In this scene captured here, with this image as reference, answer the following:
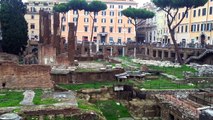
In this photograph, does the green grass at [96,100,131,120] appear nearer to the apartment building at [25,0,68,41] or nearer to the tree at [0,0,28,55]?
the tree at [0,0,28,55]

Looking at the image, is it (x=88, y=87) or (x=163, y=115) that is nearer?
(x=163, y=115)

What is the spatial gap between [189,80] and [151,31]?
52.6 meters

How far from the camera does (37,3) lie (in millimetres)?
69188

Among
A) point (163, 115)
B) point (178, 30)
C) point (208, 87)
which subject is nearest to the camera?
point (163, 115)

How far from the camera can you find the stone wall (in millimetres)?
19156

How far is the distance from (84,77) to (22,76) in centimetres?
699

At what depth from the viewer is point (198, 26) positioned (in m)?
50.3

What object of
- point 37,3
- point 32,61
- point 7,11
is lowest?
point 32,61

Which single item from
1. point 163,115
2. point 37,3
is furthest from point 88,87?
point 37,3

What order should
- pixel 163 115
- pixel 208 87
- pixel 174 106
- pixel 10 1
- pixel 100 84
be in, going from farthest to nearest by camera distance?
pixel 10 1 → pixel 100 84 → pixel 208 87 → pixel 163 115 → pixel 174 106

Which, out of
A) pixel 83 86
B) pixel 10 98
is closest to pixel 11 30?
pixel 83 86

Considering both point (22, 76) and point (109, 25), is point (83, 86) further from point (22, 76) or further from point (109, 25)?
point (109, 25)

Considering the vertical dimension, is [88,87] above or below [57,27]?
below

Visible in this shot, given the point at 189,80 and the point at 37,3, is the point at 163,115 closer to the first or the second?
the point at 189,80
